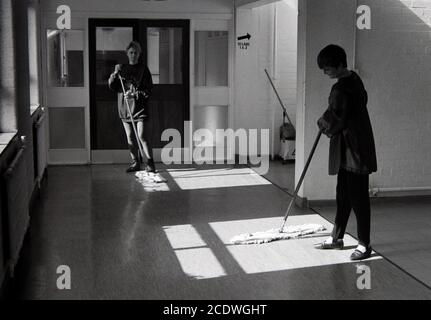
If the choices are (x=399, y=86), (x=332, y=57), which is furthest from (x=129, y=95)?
(x=332, y=57)

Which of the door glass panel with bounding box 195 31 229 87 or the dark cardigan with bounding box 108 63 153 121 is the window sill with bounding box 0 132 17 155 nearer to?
the dark cardigan with bounding box 108 63 153 121

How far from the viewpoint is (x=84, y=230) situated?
5.65 m

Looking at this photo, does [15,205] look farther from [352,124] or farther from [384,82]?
[384,82]

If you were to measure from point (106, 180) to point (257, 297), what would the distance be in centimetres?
424

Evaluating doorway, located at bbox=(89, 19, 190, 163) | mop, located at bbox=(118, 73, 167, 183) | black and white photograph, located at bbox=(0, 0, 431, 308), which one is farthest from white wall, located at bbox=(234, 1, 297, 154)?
mop, located at bbox=(118, 73, 167, 183)

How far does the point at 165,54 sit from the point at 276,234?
4.47m

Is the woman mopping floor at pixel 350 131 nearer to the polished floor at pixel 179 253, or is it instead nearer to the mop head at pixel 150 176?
the polished floor at pixel 179 253

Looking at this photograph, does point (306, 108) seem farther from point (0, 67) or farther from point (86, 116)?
point (86, 116)

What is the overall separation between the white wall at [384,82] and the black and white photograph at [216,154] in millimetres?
14

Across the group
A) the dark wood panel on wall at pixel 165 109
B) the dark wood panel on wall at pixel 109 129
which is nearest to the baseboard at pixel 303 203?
the dark wood panel on wall at pixel 165 109

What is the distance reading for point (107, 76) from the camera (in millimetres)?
9078

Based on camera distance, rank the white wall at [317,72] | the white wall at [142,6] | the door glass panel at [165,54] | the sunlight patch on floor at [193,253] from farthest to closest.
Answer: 1. the door glass panel at [165,54]
2. the white wall at [142,6]
3. the white wall at [317,72]
4. the sunlight patch on floor at [193,253]

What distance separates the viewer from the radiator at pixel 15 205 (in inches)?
164

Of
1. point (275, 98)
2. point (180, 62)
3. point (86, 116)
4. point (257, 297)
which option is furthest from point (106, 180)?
point (257, 297)
